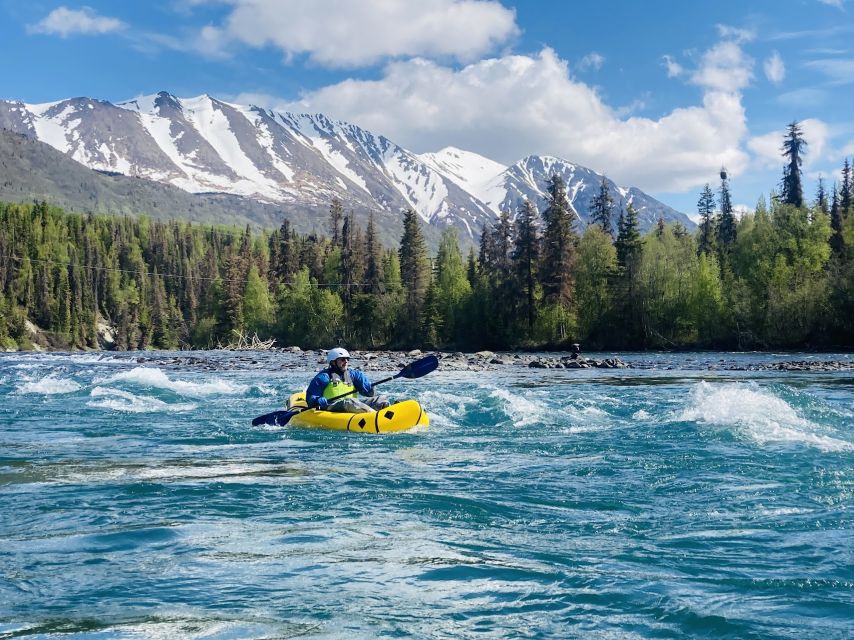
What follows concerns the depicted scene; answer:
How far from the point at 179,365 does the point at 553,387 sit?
22740 millimetres

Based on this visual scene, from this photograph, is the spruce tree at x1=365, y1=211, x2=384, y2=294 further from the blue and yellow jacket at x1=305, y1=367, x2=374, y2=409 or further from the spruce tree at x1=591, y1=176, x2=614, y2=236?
the blue and yellow jacket at x1=305, y1=367, x2=374, y2=409

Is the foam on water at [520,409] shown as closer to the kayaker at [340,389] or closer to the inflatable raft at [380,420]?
the inflatable raft at [380,420]

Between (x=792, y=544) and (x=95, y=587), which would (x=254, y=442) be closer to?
(x=95, y=587)

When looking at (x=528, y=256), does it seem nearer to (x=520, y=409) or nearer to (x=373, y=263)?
(x=373, y=263)

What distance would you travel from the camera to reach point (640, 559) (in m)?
6.27

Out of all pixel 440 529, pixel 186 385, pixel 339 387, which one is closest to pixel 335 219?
pixel 186 385

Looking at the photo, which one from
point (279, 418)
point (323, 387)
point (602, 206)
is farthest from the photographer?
point (602, 206)

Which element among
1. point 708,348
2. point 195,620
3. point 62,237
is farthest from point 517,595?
point 62,237

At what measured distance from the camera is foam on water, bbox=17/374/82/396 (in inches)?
938

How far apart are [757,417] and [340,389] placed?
7.67 m

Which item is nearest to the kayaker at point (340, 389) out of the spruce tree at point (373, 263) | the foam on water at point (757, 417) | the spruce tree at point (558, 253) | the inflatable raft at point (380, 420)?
the inflatable raft at point (380, 420)

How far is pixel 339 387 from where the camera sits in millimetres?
15508

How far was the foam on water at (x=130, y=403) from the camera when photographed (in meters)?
19.0

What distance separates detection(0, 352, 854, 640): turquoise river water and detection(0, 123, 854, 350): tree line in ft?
139
